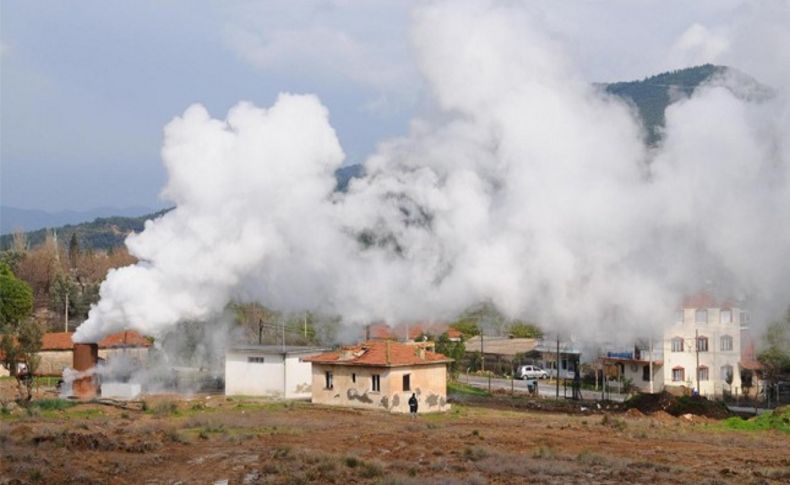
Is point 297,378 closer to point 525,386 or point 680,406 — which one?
point 680,406

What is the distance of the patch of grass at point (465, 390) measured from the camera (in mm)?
63906

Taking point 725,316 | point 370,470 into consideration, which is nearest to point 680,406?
point 725,316

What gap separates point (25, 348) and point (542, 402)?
2828 centimetres

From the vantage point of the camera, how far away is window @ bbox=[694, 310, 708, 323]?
66625mm

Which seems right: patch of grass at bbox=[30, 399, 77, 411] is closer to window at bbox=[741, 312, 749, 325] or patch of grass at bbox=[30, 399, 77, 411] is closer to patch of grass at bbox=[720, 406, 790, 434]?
patch of grass at bbox=[720, 406, 790, 434]

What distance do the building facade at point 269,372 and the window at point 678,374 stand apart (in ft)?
82.7

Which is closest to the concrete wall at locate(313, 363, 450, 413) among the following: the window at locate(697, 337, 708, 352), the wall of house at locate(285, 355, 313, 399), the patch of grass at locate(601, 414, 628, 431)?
the wall of house at locate(285, 355, 313, 399)

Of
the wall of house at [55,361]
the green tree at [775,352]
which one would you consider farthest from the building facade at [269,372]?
the green tree at [775,352]

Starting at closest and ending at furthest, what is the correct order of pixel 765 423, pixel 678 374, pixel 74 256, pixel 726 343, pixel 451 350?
pixel 765 423 < pixel 726 343 < pixel 678 374 < pixel 451 350 < pixel 74 256

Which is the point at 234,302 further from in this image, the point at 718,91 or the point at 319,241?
the point at 718,91

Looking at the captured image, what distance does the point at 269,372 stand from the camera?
2265 inches

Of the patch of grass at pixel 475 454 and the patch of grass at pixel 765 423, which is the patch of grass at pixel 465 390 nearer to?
the patch of grass at pixel 765 423

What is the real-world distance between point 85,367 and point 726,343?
40.3 metres

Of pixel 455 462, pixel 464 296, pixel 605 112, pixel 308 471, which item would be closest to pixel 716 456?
pixel 455 462
